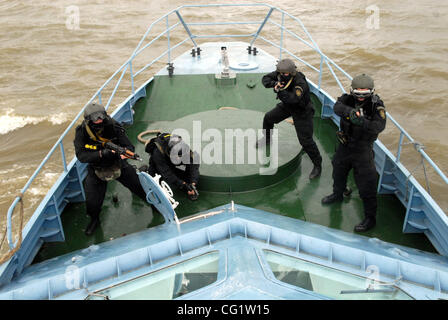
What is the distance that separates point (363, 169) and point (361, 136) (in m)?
0.49

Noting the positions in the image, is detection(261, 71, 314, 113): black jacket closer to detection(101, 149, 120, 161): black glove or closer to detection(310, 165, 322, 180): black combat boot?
detection(310, 165, 322, 180): black combat boot

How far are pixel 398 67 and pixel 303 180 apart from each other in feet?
44.9

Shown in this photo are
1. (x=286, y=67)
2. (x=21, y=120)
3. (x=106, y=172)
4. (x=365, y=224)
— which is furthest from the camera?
(x=21, y=120)

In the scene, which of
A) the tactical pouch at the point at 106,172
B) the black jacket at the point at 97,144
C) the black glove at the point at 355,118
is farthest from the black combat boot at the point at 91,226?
the black glove at the point at 355,118

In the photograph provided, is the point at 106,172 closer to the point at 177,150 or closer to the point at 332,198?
the point at 177,150

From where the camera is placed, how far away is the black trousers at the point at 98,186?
19.3 ft

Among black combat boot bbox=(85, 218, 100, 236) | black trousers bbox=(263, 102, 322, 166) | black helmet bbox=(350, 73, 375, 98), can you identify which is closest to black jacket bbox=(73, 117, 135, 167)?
black combat boot bbox=(85, 218, 100, 236)

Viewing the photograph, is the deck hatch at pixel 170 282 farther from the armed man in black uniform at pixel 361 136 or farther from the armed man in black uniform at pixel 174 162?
the armed man in black uniform at pixel 361 136

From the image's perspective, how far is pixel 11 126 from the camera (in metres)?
15.2

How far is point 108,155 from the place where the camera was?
563 cm

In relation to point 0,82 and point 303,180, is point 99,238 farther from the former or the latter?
point 0,82

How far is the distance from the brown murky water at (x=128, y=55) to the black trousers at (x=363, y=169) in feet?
20.8

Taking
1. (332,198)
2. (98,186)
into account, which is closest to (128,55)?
(98,186)

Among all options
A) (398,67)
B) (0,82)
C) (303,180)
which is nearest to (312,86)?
(303,180)
